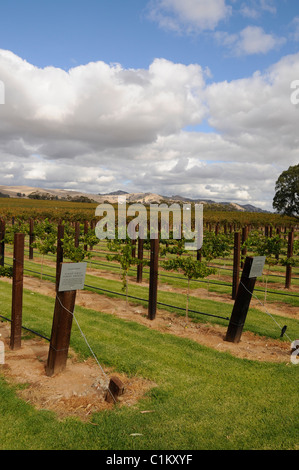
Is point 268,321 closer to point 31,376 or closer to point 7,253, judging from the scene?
point 31,376

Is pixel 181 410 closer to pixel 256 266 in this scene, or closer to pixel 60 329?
pixel 60 329

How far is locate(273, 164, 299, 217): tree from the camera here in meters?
59.0

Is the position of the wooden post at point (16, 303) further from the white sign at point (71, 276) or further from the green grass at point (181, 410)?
the white sign at point (71, 276)

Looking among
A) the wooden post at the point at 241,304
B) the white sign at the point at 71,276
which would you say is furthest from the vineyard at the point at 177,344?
the white sign at the point at 71,276

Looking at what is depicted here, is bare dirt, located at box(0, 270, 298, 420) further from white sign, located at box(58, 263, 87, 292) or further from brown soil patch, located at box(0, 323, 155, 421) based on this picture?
white sign, located at box(58, 263, 87, 292)

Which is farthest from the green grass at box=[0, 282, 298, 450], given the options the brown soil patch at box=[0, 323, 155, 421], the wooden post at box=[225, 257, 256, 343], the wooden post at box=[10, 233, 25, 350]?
the wooden post at box=[10, 233, 25, 350]

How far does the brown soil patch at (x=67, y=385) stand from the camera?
15.1ft

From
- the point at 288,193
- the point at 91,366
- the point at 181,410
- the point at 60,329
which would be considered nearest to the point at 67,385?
the point at 91,366

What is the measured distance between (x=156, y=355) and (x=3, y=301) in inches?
227

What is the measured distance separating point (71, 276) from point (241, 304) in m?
4.01

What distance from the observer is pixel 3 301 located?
32.2 ft

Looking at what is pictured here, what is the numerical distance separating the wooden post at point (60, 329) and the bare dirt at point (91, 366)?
19cm
